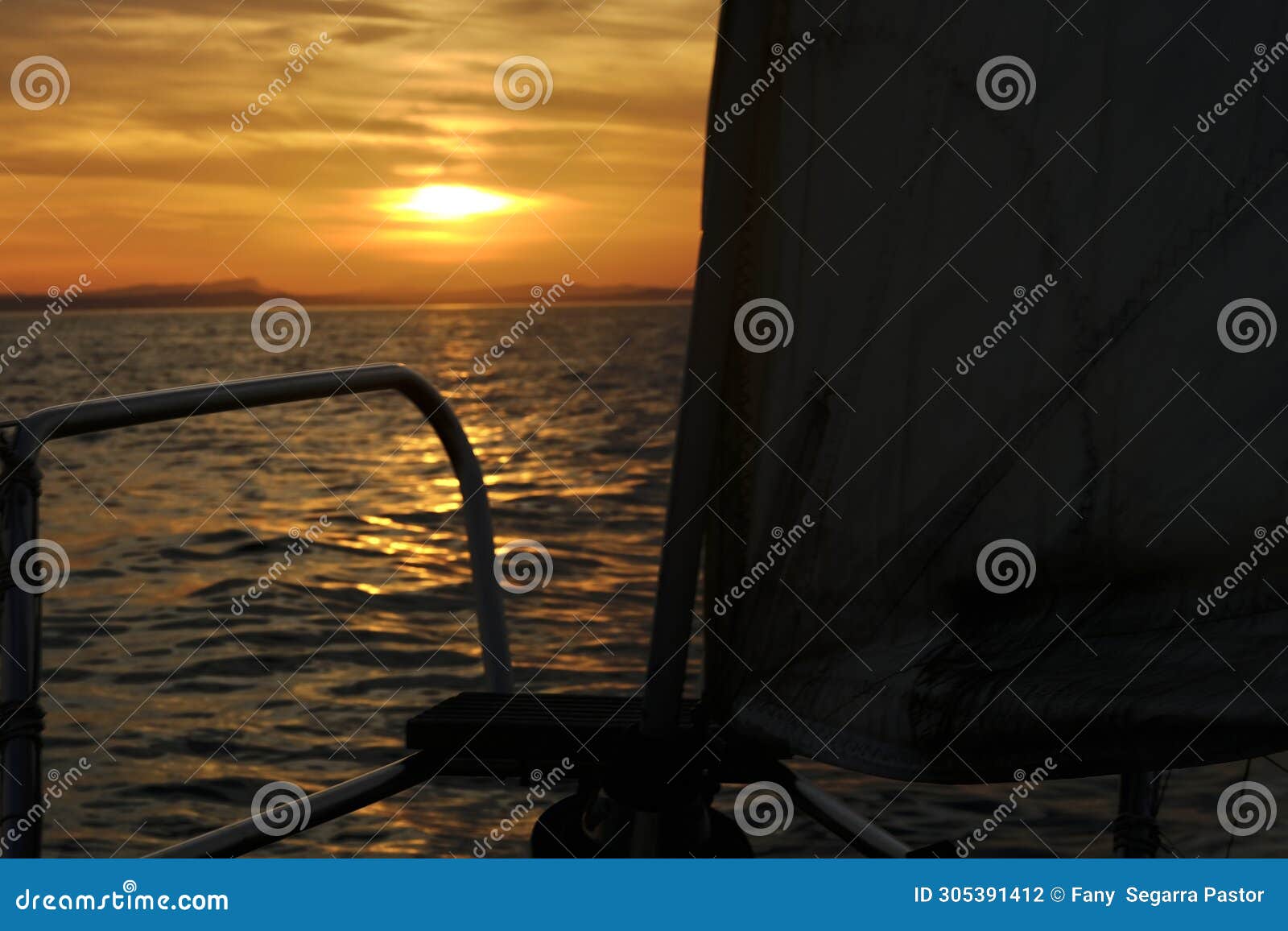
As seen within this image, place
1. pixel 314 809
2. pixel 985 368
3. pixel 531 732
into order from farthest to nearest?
1. pixel 314 809
2. pixel 531 732
3. pixel 985 368

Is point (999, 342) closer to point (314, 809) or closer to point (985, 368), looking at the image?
point (985, 368)

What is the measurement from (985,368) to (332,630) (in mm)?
9021

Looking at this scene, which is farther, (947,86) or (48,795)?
(48,795)

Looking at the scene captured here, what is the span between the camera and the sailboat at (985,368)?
146cm

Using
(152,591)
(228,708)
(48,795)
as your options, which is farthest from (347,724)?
Result: (152,591)

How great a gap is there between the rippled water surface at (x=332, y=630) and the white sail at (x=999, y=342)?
1.90m

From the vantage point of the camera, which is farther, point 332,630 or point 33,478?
→ point 332,630

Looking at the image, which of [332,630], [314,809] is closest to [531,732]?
[314,809]

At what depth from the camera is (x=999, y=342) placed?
1.51 m

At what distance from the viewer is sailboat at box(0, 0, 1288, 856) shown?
1.46 metres

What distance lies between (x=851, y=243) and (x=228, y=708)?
6.96 meters

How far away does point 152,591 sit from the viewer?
36.0 ft

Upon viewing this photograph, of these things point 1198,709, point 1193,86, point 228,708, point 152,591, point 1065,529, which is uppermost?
point 152,591

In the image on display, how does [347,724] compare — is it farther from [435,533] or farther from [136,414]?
[435,533]
